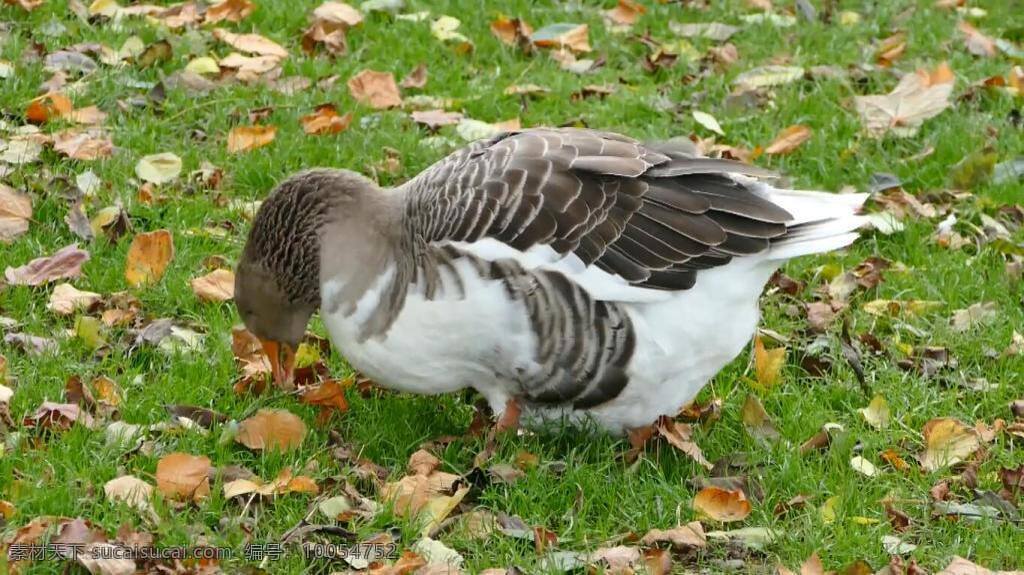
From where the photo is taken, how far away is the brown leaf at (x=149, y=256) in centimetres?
602

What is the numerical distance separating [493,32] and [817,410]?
391cm

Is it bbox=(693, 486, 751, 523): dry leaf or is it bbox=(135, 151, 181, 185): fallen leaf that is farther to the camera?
bbox=(135, 151, 181, 185): fallen leaf

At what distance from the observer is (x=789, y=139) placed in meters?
7.55

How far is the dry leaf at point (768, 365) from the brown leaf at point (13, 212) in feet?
10.3

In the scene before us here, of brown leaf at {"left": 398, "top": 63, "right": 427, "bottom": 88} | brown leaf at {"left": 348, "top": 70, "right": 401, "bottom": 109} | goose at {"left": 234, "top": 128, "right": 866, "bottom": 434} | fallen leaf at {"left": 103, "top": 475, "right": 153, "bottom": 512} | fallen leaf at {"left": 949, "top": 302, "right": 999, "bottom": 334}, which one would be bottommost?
fallen leaf at {"left": 949, "top": 302, "right": 999, "bottom": 334}

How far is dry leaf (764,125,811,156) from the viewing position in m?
7.47

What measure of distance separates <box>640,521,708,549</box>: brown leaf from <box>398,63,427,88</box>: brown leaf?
157 inches

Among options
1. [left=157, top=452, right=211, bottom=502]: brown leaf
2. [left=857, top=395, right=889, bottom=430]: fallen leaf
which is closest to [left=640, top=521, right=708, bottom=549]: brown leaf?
[left=857, top=395, right=889, bottom=430]: fallen leaf

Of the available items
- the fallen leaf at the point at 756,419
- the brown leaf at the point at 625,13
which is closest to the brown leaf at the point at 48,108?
the brown leaf at the point at 625,13

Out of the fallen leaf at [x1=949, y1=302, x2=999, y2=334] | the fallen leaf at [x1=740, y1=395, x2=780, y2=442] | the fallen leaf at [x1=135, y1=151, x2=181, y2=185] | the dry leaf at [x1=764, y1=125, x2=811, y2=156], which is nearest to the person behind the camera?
the fallen leaf at [x1=740, y1=395, x2=780, y2=442]

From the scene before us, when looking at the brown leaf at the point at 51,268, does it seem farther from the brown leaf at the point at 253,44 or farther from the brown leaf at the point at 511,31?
the brown leaf at the point at 511,31

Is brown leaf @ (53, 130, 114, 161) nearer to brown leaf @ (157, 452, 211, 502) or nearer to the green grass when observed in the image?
the green grass

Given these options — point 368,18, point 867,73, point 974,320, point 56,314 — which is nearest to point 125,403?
point 56,314

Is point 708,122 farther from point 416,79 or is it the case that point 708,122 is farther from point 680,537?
point 680,537
